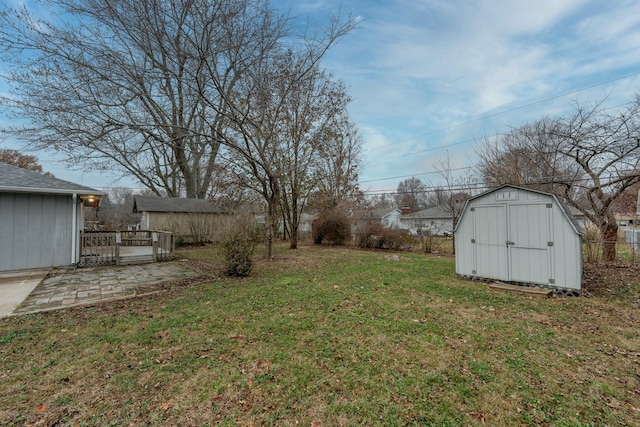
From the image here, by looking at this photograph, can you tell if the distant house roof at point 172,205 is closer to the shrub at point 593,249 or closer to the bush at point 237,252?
the bush at point 237,252

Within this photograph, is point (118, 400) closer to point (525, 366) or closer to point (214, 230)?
point (525, 366)

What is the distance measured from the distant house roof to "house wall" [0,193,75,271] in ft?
29.0

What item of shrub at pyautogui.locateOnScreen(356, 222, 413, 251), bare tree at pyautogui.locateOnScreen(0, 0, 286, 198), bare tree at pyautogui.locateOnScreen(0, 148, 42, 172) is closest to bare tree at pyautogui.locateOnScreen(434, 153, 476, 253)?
shrub at pyautogui.locateOnScreen(356, 222, 413, 251)

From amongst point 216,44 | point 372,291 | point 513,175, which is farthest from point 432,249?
point 216,44

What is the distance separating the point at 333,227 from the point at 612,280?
35.1 feet

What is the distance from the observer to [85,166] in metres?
8.46

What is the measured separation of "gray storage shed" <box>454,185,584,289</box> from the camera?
5.43 meters

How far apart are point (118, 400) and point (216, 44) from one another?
7662 mm

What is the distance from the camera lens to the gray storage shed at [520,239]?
5.43 metres

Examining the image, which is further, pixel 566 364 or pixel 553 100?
pixel 553 100

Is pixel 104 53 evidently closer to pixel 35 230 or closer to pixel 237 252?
pixel 35 230

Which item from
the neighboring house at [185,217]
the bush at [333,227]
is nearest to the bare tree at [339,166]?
the bush at [333,227]

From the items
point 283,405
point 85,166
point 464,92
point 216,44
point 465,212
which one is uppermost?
point 464,92

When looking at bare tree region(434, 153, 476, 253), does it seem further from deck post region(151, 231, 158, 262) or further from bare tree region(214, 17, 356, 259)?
deck post region(151, 231, 158, 262)
